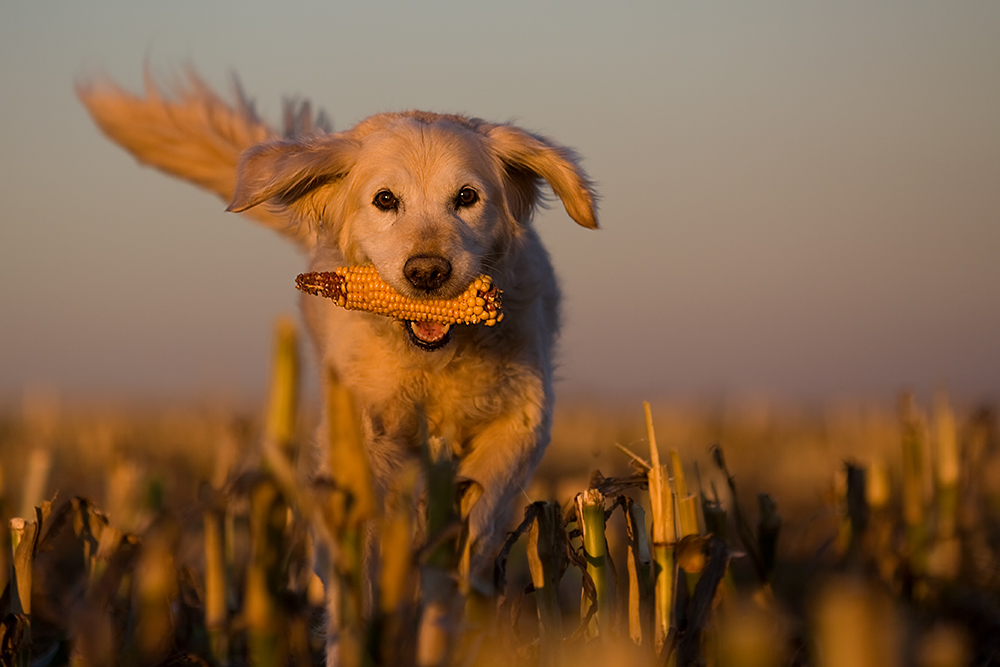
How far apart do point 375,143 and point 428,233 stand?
0.66 m

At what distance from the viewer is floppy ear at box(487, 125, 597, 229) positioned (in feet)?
14.1

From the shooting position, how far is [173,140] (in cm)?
578

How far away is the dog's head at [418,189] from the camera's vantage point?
3.89m

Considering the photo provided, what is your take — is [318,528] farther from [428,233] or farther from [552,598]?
[428,233]

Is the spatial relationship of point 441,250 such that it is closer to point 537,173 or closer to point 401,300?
point 401,300

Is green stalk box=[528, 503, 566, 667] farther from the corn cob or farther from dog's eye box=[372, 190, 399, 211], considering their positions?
dog's eye box=[372, 190, 399, 211]

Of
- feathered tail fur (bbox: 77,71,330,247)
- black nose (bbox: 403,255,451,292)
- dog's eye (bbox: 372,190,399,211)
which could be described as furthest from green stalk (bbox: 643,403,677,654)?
feathered tail fur (bbox: 77,71,330,247)

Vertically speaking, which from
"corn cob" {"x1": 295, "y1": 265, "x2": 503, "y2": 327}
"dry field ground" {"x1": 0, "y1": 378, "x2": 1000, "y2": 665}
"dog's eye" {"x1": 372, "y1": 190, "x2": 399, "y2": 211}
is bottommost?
"dry field ground" {"x1": 0, "y1": 378, "x2": 1000, "y2": 665}

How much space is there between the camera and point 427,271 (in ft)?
12.3

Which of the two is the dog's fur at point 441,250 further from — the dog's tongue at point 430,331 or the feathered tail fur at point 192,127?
the feathered tail fur at point 192,127

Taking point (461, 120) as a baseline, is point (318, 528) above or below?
below

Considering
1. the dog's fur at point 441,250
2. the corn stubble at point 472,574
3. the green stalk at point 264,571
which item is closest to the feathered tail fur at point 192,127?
the dog's fur at point 441,250

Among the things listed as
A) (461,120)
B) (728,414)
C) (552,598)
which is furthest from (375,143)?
(728,414)

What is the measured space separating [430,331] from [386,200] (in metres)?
0.62
